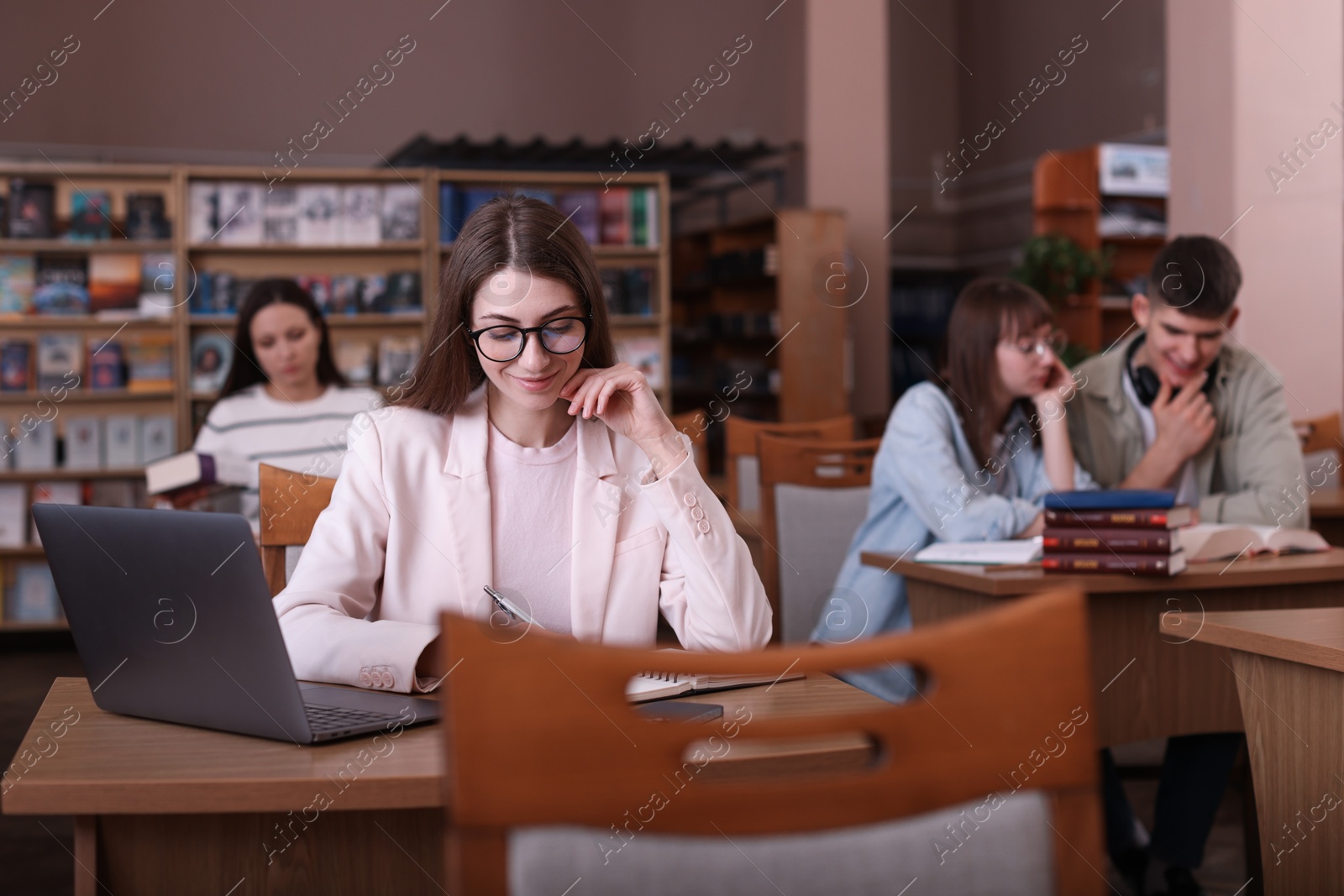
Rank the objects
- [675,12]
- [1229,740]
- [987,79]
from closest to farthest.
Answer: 1. [1229,740]
2. [675,12]
3. [987,79]

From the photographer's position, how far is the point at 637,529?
5.84 ft

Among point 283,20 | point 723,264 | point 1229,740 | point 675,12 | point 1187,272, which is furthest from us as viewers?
point 675,12

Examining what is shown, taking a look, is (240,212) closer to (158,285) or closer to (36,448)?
(158,285)

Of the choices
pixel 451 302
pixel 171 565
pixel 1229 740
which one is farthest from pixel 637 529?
pixel 1229 740

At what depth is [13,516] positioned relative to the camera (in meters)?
5.88

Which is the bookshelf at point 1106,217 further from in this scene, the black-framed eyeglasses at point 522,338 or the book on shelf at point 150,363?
the black-framed eyeglasses at point 522,338

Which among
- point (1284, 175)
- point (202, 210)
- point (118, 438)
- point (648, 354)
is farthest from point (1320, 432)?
point (118, 438)

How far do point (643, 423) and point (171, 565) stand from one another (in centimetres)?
78

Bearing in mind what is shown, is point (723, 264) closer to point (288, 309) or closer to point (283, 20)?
point (283, 20)

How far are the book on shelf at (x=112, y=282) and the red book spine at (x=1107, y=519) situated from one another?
16.8ft

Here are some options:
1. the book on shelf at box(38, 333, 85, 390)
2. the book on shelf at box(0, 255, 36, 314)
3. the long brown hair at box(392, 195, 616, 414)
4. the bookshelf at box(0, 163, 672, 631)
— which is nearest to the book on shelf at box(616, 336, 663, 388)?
the bookshelf at box(0, 163, 672, 631)

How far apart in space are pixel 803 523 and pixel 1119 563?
1109mm

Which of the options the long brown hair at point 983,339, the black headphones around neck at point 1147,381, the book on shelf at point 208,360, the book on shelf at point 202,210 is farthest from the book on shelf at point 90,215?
the black headphones around neck at point 1147,381

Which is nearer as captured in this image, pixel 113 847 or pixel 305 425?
pixel 113 847
